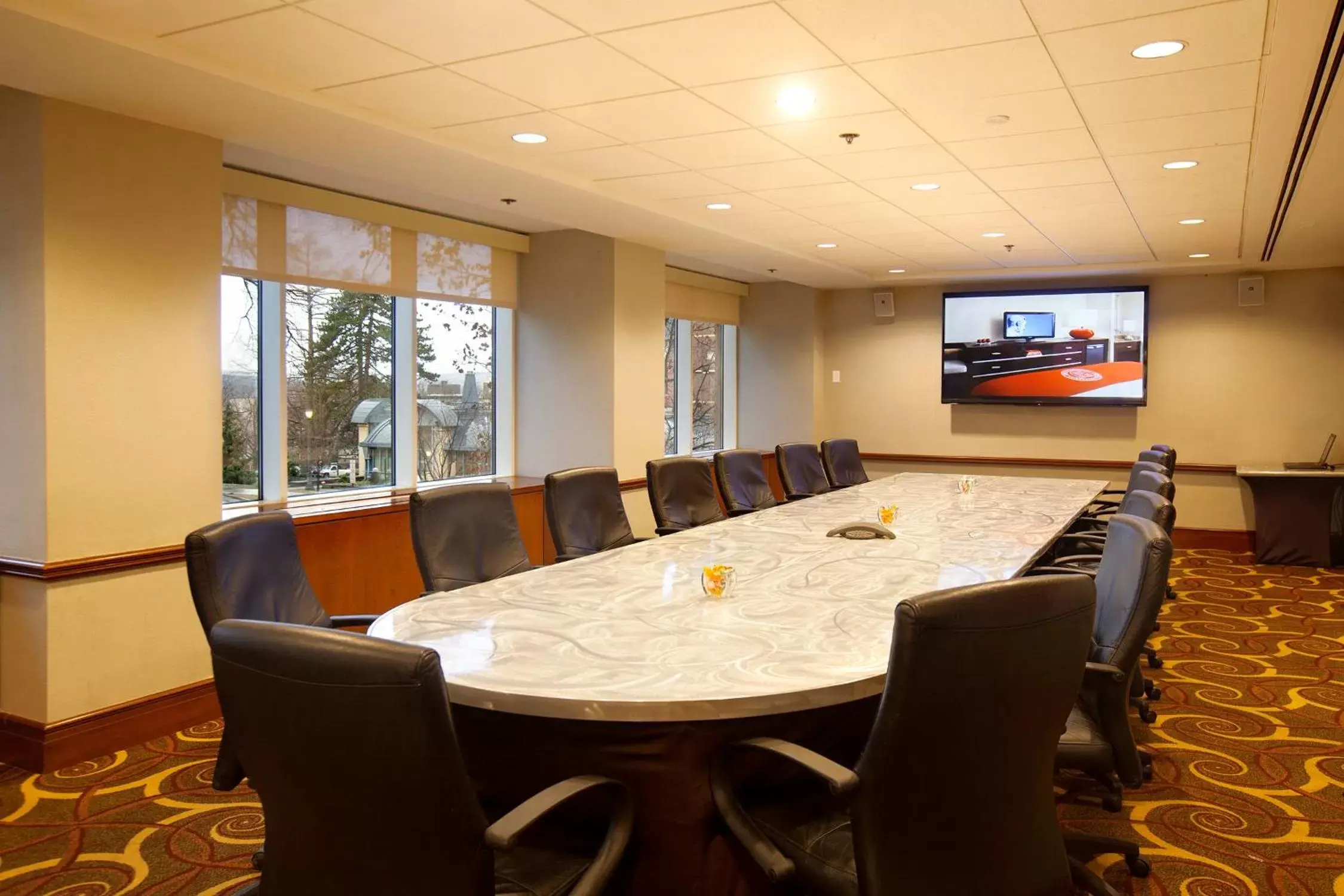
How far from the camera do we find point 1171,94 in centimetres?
367

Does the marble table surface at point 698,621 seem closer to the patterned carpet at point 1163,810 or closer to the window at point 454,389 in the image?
the patterned carpet at point 1163,810

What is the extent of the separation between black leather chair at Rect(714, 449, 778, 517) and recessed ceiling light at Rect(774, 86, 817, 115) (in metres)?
2.42

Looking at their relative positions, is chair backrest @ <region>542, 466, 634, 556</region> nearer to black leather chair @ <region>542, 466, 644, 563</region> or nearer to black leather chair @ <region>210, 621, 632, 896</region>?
black leather chair @ <region>542, 466, 644, 563</region>

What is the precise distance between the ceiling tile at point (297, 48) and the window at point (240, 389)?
77.5 inches

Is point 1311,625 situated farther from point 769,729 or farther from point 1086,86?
point 769,729

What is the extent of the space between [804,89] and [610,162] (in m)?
1.47

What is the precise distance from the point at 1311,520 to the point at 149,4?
8.75 metres

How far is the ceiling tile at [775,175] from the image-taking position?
4.85 metres

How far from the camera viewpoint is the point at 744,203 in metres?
5.83

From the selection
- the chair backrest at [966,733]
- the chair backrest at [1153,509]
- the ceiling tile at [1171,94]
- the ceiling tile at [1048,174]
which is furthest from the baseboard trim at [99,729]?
the ceiling tile at [1048,174]

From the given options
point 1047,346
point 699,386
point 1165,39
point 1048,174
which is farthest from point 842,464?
point 1165,39

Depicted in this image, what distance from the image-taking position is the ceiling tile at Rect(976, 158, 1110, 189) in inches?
189

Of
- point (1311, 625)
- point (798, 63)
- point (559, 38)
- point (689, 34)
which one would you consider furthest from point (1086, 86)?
point (1311, 625)

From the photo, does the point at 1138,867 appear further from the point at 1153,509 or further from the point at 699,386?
the point at 699,386
